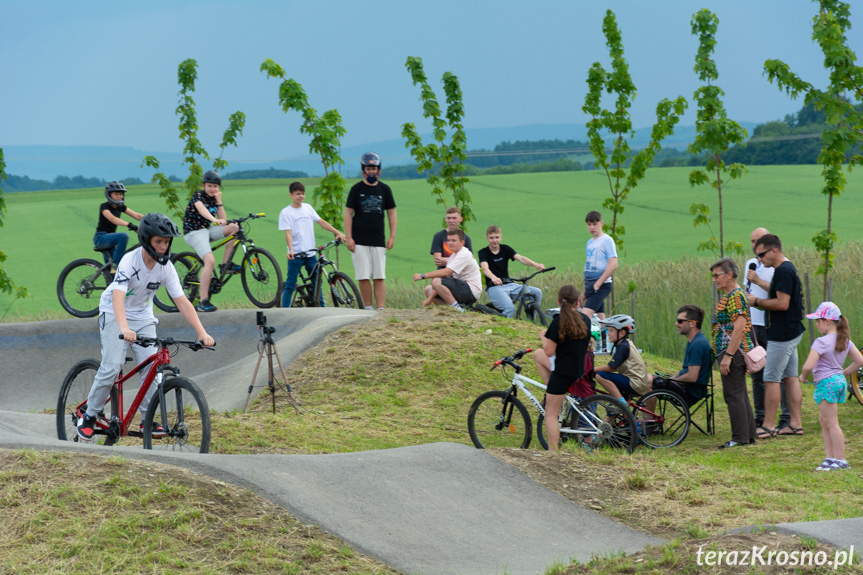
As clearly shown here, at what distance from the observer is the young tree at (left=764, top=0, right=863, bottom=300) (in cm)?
1365

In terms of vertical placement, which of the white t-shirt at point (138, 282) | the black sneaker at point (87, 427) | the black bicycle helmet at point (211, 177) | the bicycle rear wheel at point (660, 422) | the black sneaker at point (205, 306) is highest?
the black bicycle helmet at point (211, 177)

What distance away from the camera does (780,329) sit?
30.0 feet

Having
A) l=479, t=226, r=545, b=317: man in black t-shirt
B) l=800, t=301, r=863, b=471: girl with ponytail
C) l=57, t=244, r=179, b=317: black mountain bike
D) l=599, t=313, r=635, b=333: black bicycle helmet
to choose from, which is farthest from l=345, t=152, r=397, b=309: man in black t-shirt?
l=800, t=301, r=863, b=471: girl with ponytail

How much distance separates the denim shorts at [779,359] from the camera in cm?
914

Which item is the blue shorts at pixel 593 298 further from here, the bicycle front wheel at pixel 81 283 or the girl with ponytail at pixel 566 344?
the bicycle front wheel at pixel 81 283

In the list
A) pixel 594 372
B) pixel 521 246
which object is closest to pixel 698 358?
pixel 594 372

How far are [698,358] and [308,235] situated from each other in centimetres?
587

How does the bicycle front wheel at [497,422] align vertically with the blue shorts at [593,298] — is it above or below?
below

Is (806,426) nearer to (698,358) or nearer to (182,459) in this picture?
(698,358)

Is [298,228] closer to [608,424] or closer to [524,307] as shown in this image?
[524,307]

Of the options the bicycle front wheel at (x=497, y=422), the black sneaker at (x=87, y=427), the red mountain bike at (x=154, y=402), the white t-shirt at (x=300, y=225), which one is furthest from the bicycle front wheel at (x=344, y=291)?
the black sneaker at (x=87, y=427)

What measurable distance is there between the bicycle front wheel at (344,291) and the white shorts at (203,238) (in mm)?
1753

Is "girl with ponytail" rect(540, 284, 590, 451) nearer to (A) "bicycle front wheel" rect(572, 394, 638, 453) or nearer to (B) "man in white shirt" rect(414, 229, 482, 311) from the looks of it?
(A) "bicycle front wheel" rect(572, 394, 638, 453)

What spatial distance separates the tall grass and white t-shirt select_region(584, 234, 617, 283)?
3999mm
